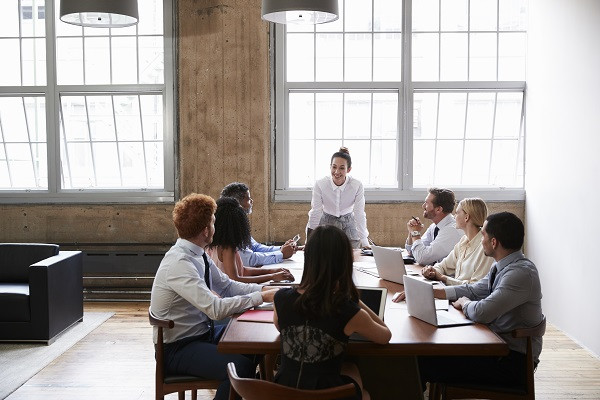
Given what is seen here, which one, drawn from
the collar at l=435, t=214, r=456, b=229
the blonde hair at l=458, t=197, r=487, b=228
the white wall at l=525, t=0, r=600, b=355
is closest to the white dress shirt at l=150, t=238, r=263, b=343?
the blonde hair at l=458, t=197, r=487, b=228

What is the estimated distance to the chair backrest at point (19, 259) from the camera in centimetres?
703

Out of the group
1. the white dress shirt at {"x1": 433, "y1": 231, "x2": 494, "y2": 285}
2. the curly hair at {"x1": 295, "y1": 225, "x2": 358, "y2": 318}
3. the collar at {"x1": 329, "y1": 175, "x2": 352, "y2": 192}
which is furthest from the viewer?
the collar at {"x1": 329, "y1": 175, "x2": 352, "y2": 192}

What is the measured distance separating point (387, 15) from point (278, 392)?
6462mm

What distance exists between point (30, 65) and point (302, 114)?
3099 millimetres

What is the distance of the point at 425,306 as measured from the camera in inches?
144

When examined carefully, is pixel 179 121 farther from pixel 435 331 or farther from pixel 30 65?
pixel 435 331

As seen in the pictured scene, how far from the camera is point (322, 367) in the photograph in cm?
311

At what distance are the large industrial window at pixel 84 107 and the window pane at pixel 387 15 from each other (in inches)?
92.6

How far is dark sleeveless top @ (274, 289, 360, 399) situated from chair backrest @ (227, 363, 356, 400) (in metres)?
0.32

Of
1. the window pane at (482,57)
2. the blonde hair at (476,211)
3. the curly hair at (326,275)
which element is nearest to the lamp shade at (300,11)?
the blonde hair at (476,211)

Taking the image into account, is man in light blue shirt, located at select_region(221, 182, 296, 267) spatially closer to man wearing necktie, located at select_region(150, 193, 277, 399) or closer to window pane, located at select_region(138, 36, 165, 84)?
man wearing necktie, located at select_region(150, 193, 277, 399)

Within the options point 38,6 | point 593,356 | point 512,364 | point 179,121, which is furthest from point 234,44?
point 512,364

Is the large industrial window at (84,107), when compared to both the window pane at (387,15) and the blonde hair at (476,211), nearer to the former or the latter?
the window pane at (387,15)

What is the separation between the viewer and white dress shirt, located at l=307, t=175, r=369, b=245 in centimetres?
740
